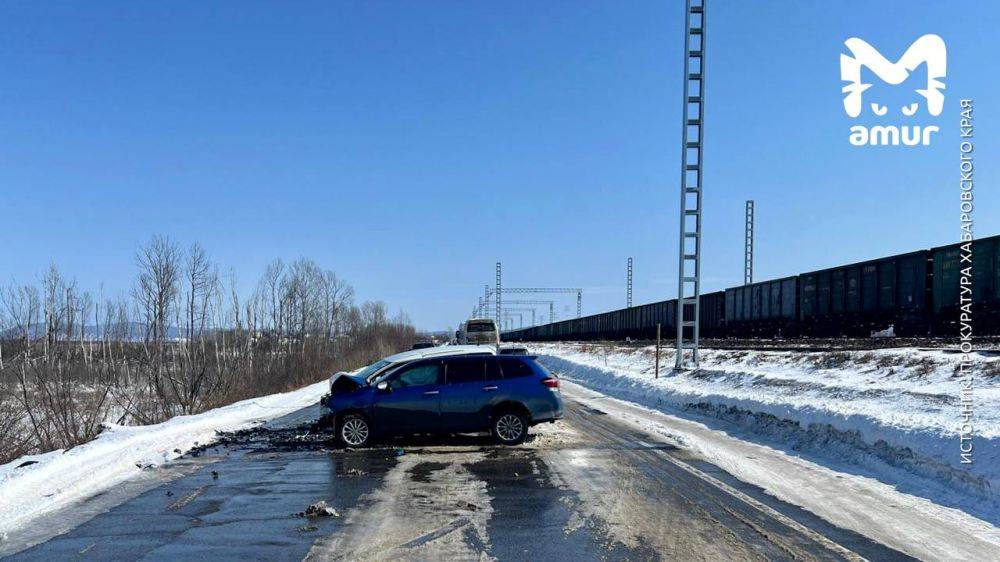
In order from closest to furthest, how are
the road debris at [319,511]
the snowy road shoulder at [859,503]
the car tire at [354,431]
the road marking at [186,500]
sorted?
the snowy road shoulder at [859,503], the road debris at [319,511], the road marking at [186,500], the car tire at [354,431]

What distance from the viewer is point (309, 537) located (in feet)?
23.8

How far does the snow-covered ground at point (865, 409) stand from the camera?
393 inches

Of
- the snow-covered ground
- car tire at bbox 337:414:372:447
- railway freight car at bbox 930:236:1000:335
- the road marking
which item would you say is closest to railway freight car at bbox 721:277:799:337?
railway freight car at bbox 930:236:1000:335

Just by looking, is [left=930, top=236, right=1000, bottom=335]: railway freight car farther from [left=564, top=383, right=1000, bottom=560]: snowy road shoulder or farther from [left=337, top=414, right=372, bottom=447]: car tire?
[left=337, top=414, right=372, bottom=447]: car tire

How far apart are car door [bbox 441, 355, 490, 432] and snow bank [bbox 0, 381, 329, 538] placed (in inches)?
188

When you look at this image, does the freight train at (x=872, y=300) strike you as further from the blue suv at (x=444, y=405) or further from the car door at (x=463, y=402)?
the car door at (x=463, y=402)

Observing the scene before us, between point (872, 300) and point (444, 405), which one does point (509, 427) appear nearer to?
point (444, 405)

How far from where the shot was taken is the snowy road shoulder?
7.05m

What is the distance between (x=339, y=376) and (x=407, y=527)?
906cm

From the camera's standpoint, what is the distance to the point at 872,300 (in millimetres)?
29719

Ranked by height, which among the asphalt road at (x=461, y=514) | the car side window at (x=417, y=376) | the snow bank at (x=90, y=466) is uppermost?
the car side window at (x=417, y=376)

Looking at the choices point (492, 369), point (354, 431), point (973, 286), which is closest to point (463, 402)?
point (492, 369)

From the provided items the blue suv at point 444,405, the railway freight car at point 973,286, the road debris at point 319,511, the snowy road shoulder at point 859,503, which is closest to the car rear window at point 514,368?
the blue suv at point 444,405

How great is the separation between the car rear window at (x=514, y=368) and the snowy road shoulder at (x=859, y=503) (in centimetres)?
302
